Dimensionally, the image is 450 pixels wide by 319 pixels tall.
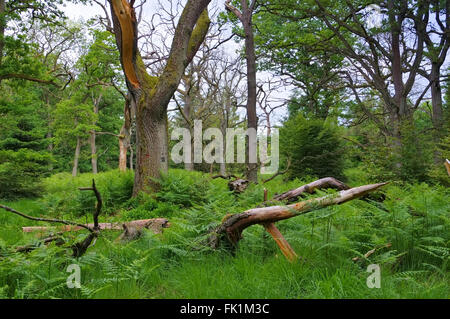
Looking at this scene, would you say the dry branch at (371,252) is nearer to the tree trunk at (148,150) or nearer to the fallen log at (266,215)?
the fallen log at (266,215)

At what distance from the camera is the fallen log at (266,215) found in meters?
2.86

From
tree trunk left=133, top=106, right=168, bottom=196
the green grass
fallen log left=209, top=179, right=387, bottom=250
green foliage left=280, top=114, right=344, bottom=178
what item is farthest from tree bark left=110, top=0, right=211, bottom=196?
green foliage left=280, top=114, right=344, bottom=178

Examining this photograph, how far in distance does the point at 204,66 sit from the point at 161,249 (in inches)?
927

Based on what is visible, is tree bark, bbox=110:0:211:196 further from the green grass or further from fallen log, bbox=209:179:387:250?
fallen log, bbox=209:179:387:250

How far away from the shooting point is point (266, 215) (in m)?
2.87

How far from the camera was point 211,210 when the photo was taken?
159 inches

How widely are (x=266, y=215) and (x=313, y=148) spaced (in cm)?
966

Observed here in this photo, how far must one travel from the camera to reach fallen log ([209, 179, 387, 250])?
2861 millimetres

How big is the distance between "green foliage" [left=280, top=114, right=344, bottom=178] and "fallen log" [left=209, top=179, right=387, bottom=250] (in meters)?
8.72

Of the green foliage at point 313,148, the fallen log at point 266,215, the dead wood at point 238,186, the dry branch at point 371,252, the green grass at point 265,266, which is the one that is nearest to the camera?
the green grass at point 265,266

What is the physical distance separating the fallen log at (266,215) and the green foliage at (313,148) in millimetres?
8718

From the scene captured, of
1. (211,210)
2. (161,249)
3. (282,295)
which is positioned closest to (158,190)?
(211,210)

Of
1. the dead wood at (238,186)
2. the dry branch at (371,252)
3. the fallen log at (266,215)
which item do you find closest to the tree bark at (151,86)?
the dead wood at (238,186)
